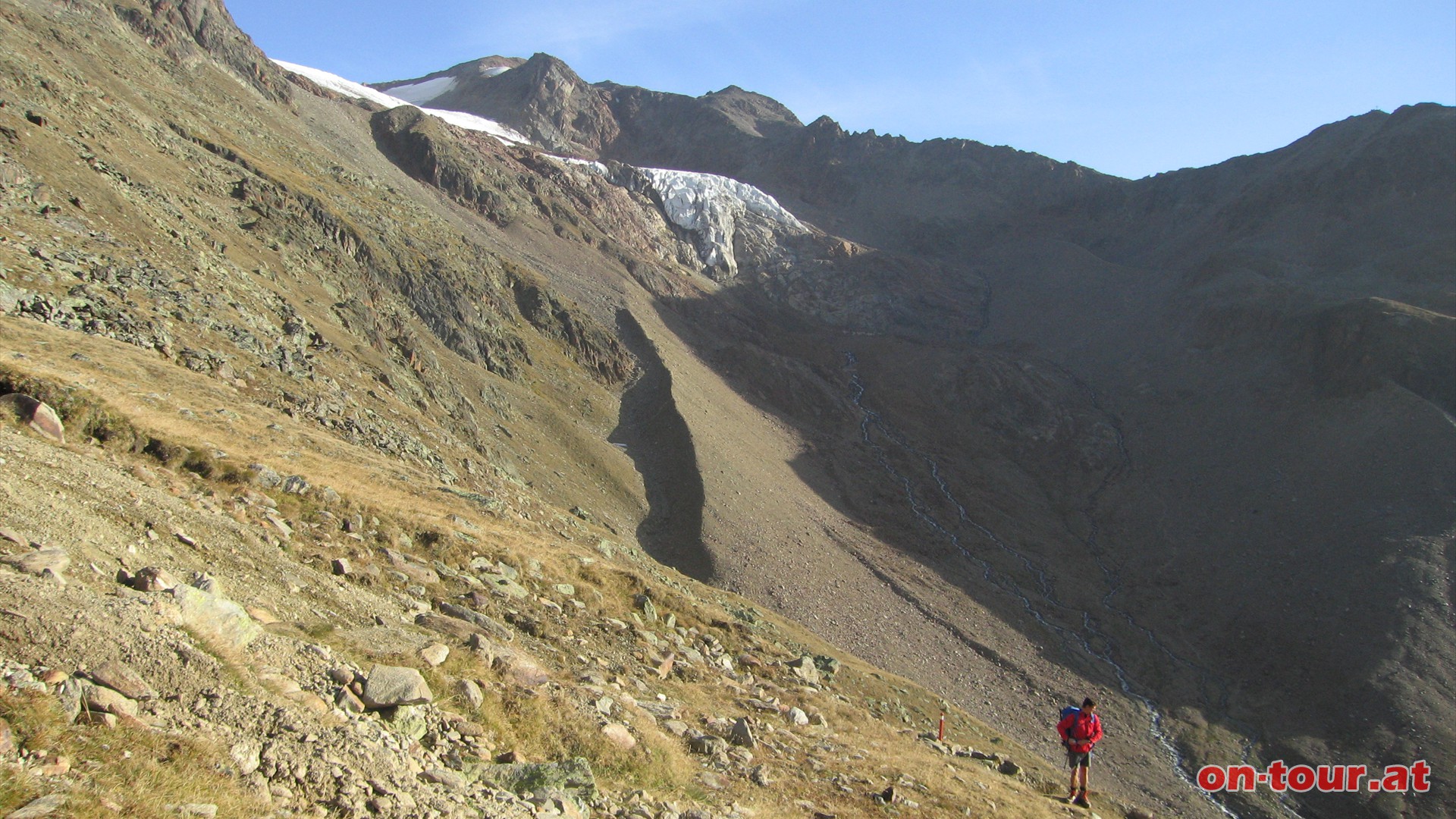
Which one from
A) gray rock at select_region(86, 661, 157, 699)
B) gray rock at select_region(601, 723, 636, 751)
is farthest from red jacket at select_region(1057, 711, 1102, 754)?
gray rock at select_region(86, 661, 157, 699)

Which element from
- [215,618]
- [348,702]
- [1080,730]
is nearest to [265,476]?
[215,618]

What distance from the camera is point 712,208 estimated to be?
145m

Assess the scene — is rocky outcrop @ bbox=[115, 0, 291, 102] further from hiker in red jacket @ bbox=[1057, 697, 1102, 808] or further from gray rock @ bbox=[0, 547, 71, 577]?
hiker in red jacket @ bbox=[1057, 697, 1102, 808]

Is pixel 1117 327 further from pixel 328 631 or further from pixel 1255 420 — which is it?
pixel 328 631

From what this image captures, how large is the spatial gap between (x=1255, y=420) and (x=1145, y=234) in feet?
255

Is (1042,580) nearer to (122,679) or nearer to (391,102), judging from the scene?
(122,679)

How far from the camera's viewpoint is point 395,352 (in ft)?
174

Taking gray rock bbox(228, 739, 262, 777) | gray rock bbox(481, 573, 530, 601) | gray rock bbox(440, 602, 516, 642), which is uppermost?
gray rock bbox(228, 739, 262, 777)

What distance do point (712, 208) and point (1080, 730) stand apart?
133985 millimetres

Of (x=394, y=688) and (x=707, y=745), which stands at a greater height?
(x=394, y=688)

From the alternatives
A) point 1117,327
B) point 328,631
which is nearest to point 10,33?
point 328,631

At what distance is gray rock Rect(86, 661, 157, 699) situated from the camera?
8.01m

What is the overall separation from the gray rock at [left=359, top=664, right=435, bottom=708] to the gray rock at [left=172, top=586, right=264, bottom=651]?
62.0 inches

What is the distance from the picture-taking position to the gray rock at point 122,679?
8008mm
